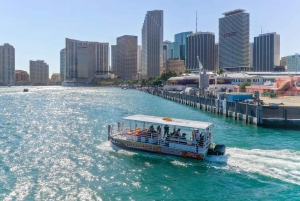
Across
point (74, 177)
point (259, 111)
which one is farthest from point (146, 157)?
point (259, 111)

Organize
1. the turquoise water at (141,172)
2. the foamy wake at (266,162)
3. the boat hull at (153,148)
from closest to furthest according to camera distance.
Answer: the turquoise water at (141,172) < the foamy wake at (266,162) < the boat hull at (153,148)

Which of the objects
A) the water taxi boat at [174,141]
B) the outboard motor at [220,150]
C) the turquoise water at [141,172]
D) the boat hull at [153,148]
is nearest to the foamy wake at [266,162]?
the turquoise water at [141,172]

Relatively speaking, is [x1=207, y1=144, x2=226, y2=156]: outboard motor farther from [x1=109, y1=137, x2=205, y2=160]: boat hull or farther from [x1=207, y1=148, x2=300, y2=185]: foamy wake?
[x1=109, y1=137, x2=205, y2=160]: boat hull

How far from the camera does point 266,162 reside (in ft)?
84.3

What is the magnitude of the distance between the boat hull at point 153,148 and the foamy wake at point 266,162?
156 cm

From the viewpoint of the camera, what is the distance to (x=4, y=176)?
24.0 metres

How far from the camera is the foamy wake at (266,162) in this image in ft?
75.8

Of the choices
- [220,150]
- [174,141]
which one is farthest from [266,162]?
[174,141]

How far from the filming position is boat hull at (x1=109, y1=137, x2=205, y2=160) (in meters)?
27.9

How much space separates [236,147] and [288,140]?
26.2ft

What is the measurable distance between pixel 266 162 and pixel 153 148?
9629mm

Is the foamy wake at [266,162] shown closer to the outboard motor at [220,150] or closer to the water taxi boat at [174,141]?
the outboard motor at [220,150]

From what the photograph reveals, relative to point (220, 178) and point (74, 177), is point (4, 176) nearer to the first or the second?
point (74, 177)

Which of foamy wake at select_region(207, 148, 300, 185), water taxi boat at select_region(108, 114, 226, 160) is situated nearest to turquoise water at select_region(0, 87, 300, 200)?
foamy wake at select_region(207, 148, 300, 185)
